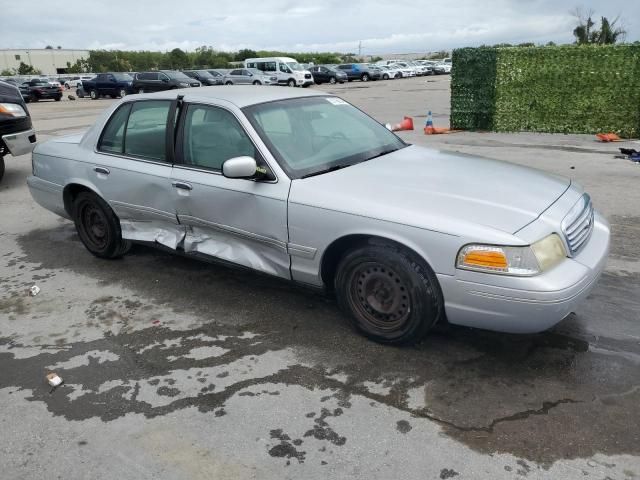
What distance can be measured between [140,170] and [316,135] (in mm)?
1476

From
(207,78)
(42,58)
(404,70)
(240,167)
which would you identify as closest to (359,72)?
(404,70)

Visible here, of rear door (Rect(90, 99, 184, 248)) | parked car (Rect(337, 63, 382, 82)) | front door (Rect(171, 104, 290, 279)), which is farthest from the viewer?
parked car (Rect(337, 63, 382, 82))

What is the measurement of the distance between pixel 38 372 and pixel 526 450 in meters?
2.83

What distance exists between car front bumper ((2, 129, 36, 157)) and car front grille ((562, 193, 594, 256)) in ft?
25.5

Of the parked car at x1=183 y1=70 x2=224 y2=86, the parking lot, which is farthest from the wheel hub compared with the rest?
the parked car at x1=183 y1=70 x2=224 y2=86

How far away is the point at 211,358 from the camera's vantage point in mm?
3441

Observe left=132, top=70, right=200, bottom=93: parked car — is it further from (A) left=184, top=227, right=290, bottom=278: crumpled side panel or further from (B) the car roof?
(A) left=184, top=227, right=290, bottom=278: crumpled side panel

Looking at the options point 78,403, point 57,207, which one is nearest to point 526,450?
point 78,403

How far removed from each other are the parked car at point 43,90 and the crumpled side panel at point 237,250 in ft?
112

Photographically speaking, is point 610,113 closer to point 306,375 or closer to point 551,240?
point 551,240

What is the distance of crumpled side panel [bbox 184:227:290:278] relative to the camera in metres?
3.77

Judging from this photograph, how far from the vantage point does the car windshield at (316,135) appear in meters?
3.77

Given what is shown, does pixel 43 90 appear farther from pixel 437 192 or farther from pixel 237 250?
pixel 437 192

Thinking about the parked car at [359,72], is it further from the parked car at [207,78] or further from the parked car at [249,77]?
the parked car at [207,78]
